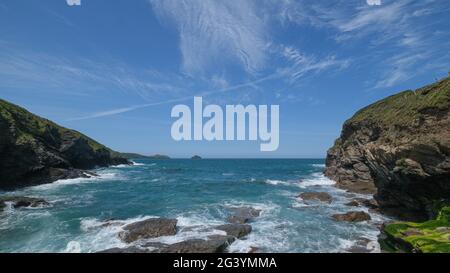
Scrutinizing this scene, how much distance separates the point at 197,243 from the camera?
800 inches

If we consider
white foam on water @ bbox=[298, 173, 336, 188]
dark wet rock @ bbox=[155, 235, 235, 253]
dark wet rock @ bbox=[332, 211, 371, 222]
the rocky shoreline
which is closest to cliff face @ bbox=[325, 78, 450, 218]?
the rocky shoreline

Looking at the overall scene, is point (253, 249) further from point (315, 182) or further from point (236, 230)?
point (315, 182)

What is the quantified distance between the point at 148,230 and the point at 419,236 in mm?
18961

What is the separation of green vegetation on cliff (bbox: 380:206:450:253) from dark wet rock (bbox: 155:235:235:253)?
10617mm

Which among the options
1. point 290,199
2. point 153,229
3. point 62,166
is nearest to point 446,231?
point 153,229

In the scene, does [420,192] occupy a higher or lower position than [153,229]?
higher

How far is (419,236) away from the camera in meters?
16.0

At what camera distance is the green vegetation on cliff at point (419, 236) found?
14273 mm

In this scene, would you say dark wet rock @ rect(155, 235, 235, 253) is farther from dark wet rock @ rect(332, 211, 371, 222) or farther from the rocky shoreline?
dark wet rock @ rect(332, 211, 371, 222)

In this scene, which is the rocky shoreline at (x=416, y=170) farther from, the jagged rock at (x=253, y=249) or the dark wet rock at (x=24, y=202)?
the dark wet rock at (x=24, y=202)

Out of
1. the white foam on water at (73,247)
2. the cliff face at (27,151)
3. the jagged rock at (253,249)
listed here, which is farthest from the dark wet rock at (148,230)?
the cliff face at (27,151)

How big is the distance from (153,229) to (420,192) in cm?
2256
